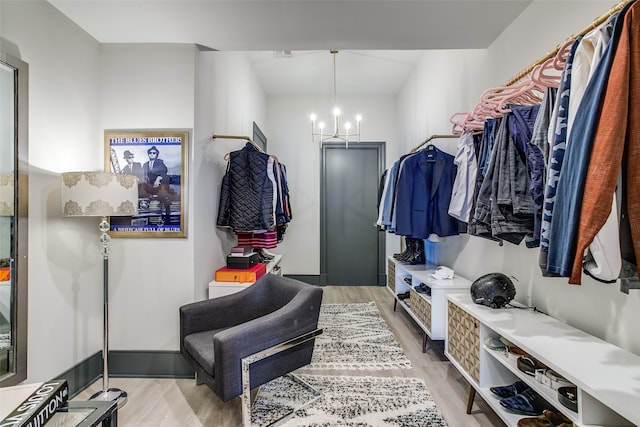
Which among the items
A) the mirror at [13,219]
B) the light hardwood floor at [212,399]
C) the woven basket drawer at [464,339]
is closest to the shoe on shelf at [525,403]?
the woven basket drawer at [464,339]

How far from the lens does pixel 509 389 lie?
1.58 meters

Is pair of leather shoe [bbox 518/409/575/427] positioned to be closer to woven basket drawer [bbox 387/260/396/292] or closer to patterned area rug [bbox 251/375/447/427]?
patterned area rug [bbox 251/375/447/427]

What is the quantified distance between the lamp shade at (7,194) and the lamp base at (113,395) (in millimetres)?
1184

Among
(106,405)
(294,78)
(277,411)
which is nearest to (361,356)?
(277,411)

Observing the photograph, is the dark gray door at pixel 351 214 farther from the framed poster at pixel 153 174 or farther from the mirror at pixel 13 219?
the mirror at pixel 13 219

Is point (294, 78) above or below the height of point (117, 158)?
above

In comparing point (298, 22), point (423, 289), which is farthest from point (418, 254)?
point (298, 22)

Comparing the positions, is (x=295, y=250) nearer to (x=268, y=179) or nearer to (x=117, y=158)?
(x=268, y=179)

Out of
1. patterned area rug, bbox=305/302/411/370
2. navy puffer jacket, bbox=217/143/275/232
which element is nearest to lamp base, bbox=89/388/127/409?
patterned area rug, bbox=305/302/411/370

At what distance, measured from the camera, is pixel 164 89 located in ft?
7.51

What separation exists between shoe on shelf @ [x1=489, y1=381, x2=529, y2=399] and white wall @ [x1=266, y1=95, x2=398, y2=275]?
3.48 meters

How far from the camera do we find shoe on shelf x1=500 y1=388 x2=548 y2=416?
143 cm

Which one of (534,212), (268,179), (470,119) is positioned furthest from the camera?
(268,179)

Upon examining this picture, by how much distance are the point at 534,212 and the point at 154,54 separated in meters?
2.62
